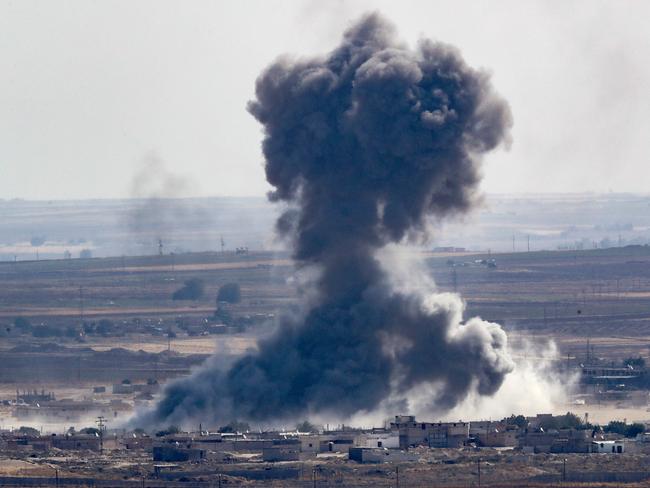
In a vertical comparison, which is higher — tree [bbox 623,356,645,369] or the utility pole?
tree [bbox 623,356,645,369]

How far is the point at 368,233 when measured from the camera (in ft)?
394

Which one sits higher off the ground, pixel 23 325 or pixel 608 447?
pixel 23 325

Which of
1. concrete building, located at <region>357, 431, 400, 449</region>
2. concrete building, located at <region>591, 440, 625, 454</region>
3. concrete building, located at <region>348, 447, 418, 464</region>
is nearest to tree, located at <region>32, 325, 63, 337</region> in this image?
concrete building, located at <region>357, 431, 400, 449</region>

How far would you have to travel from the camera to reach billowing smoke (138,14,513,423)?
117562 mm

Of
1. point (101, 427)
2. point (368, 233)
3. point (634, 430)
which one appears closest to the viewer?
point (634, 430)

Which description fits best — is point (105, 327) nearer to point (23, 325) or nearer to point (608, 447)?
point (23, 325)

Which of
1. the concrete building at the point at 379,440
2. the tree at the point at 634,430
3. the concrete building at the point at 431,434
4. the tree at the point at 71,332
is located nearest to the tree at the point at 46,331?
the tree at the point at 71,332

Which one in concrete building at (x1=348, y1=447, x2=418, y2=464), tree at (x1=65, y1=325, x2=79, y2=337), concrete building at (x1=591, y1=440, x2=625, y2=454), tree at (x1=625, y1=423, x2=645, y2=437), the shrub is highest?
the shrub

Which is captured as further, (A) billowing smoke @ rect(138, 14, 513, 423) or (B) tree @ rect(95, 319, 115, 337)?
(B) tree @ rect(95, 319, 115, 337)

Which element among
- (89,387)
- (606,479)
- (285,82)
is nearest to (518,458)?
(606,479)

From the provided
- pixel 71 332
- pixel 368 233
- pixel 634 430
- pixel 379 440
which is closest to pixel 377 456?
pixel 379 440

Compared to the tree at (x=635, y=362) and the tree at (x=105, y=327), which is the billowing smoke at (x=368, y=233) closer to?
the tree at (x=635, y=362)

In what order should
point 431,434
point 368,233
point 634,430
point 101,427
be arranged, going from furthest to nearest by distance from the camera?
point 368,233 → point 101,427 → point 634,430 → point 431,434

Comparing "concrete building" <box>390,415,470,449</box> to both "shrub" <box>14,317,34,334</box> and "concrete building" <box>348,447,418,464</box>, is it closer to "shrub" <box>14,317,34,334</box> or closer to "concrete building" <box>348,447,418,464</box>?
"concrete building" <box>348,447,418,464</box>
